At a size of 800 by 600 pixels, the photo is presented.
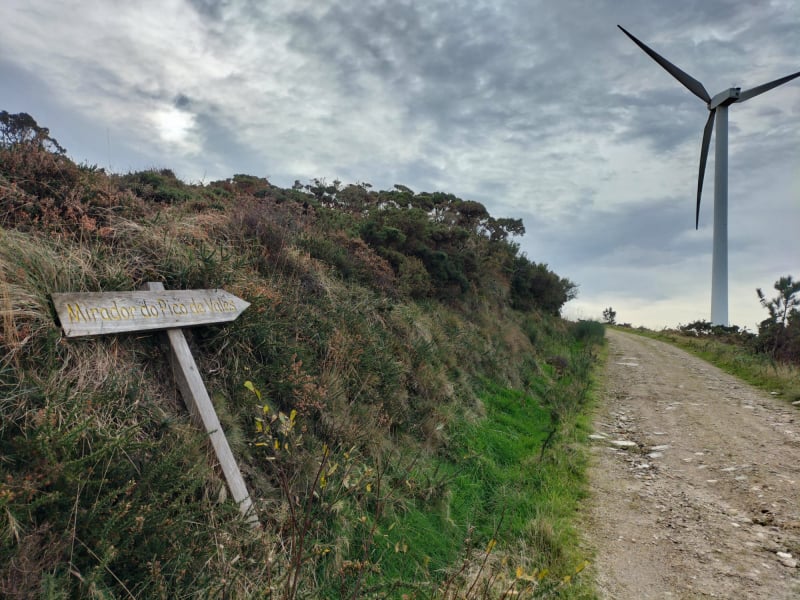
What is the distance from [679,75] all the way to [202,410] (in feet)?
88.2

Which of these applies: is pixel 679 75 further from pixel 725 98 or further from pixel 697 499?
pixel 697 499

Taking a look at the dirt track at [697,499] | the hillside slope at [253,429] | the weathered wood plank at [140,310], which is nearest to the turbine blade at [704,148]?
the dirt track at [697,499]

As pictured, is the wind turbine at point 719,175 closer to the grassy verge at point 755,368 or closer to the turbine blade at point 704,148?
the turbine blade at point 704,148

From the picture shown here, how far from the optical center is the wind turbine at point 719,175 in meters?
23.1

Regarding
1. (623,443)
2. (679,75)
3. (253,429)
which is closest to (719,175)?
(679,75)

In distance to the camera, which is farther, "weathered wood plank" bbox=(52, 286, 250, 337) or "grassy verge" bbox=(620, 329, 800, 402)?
"grassy verge" bbox=(620, 329, 800, 402)

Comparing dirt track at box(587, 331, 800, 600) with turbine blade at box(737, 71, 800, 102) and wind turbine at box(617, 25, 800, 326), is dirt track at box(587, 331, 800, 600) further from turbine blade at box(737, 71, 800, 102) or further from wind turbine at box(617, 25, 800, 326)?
turbine blade at box(737, 71, 800, 102)

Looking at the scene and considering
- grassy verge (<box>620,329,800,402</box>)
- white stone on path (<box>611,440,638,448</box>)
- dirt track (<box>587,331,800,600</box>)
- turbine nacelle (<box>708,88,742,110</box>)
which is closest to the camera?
dirt track (<box>587,331,800,600</box>)

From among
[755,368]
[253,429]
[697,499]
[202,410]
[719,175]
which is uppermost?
[719,175]

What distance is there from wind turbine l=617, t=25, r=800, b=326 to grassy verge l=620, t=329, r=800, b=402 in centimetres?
526

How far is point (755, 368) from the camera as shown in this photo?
45.1 feet

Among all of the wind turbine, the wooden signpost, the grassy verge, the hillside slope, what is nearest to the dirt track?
the hillside slope

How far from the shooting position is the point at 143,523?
2506mm

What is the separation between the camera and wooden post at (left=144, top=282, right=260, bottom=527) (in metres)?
Result: 3.42
